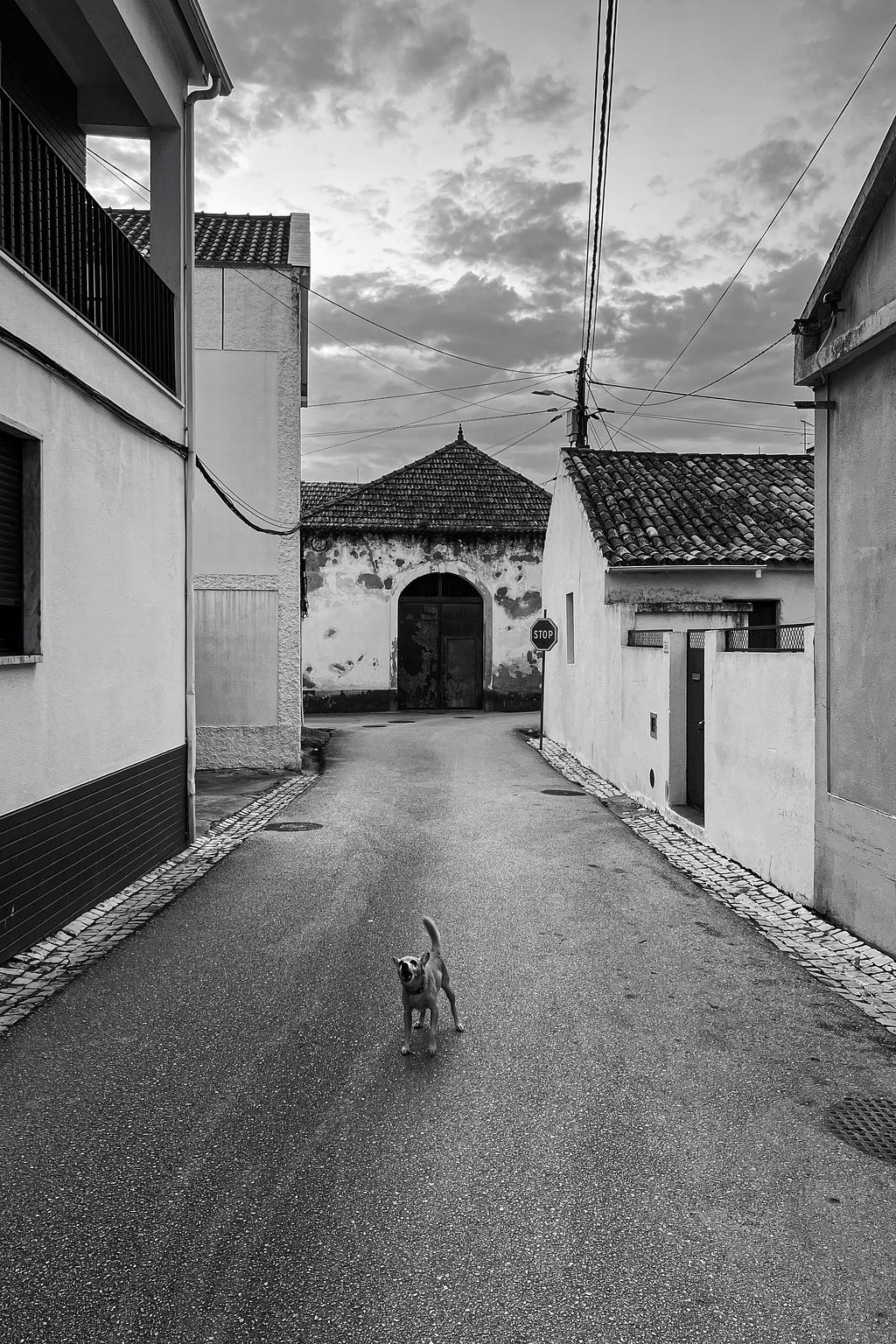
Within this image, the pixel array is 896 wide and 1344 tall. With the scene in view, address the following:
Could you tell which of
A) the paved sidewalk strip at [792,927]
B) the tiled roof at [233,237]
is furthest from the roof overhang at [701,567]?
the tiled roof at [233,237]

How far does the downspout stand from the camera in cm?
980

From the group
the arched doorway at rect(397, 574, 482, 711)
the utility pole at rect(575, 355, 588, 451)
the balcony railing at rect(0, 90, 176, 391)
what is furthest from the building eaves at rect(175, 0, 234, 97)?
the arched doorway at rect(397, 574, 482, 711)

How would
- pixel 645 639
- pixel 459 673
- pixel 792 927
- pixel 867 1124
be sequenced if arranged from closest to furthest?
1. pixel 867 1124
2. pixel 792 927
3. pixel 645 639
4. pixel 459 673

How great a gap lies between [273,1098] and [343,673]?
78.3 ft

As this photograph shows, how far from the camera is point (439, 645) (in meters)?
28.7

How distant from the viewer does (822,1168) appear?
3.72 meters

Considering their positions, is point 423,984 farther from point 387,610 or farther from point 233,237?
point 387,610

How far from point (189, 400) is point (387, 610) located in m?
18.4

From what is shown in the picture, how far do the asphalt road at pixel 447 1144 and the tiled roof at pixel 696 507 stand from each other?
8.89m

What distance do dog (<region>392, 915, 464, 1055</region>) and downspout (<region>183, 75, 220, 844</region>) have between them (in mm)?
5550

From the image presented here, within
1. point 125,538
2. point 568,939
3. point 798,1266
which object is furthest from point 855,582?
point 125,538

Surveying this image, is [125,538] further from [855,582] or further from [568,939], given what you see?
[855,582]

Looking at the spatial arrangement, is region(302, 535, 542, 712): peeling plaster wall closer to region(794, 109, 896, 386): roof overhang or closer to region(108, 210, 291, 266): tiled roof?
region(108, 210, 291, 266): tiled roof

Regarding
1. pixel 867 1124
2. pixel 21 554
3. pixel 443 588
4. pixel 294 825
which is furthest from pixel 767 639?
pixel 443 588
